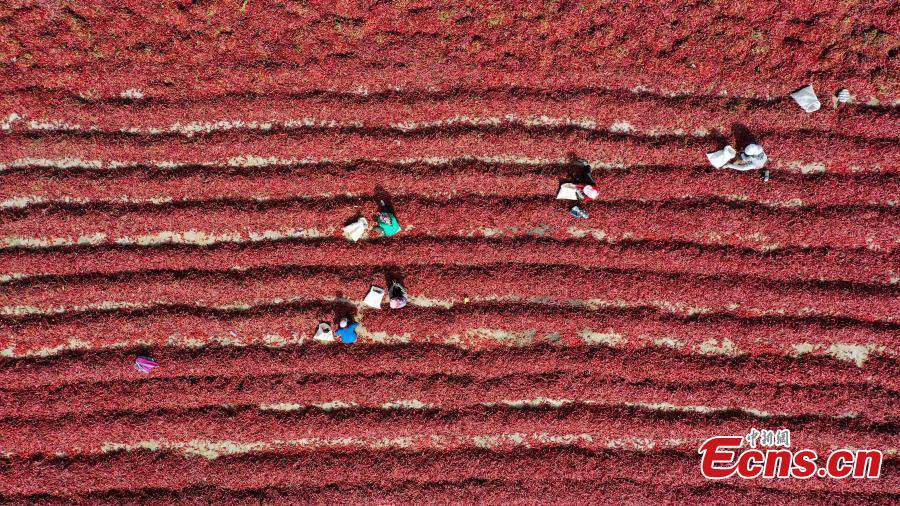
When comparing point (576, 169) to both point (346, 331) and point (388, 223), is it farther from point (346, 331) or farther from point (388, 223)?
point (346, 331)

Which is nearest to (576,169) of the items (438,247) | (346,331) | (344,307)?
(438,247)

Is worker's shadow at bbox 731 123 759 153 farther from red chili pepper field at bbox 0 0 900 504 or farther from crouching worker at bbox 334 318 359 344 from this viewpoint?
crouching worker at bbox 334 318 359 344

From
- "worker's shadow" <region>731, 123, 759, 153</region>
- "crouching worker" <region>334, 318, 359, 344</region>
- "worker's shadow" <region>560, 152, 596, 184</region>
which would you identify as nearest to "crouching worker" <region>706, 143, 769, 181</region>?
"worker's shadow" <region>731, 123, 759, 153</region>

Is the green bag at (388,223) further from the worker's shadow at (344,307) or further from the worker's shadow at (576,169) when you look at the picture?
the worker's shadow at (576,169)

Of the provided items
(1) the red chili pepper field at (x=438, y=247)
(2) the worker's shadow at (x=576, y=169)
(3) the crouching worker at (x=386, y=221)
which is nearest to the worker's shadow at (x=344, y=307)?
(1) the red chili pepper field at (x=438, y=247)

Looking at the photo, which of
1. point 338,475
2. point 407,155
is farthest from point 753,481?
point 407,155

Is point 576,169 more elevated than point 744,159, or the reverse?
point 744,159

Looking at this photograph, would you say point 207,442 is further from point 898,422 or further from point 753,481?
point 898,422
